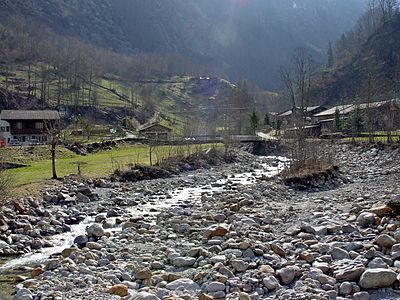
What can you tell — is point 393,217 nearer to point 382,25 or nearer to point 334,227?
point 334,227

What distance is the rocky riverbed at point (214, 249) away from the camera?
12.1 m

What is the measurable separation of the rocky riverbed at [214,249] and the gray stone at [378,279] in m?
0.03

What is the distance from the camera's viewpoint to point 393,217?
52.8ft

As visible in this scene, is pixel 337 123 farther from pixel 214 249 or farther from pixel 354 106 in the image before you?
pixel 214 249

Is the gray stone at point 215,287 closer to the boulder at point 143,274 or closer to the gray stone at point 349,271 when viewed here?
the boulder at point 143,274

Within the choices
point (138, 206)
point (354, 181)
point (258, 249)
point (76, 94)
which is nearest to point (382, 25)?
point (76, 94)

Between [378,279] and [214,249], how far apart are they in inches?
237

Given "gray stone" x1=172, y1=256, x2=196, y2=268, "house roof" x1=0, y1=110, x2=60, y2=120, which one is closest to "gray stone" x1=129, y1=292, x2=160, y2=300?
"gray stone" x1=172, y1=256, x2=196, y2=268

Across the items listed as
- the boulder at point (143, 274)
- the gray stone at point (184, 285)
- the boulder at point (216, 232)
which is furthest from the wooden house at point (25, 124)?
the gray stone at point (184, 285)

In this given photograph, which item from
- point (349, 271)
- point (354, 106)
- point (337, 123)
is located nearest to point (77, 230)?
point (349, 271)

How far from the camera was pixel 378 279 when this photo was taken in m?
11.4

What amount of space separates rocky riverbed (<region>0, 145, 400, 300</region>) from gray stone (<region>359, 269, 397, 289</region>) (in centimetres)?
3

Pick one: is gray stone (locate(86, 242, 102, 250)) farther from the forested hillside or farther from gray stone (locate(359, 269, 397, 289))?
the forested hillside

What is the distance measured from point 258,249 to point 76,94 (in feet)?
461
